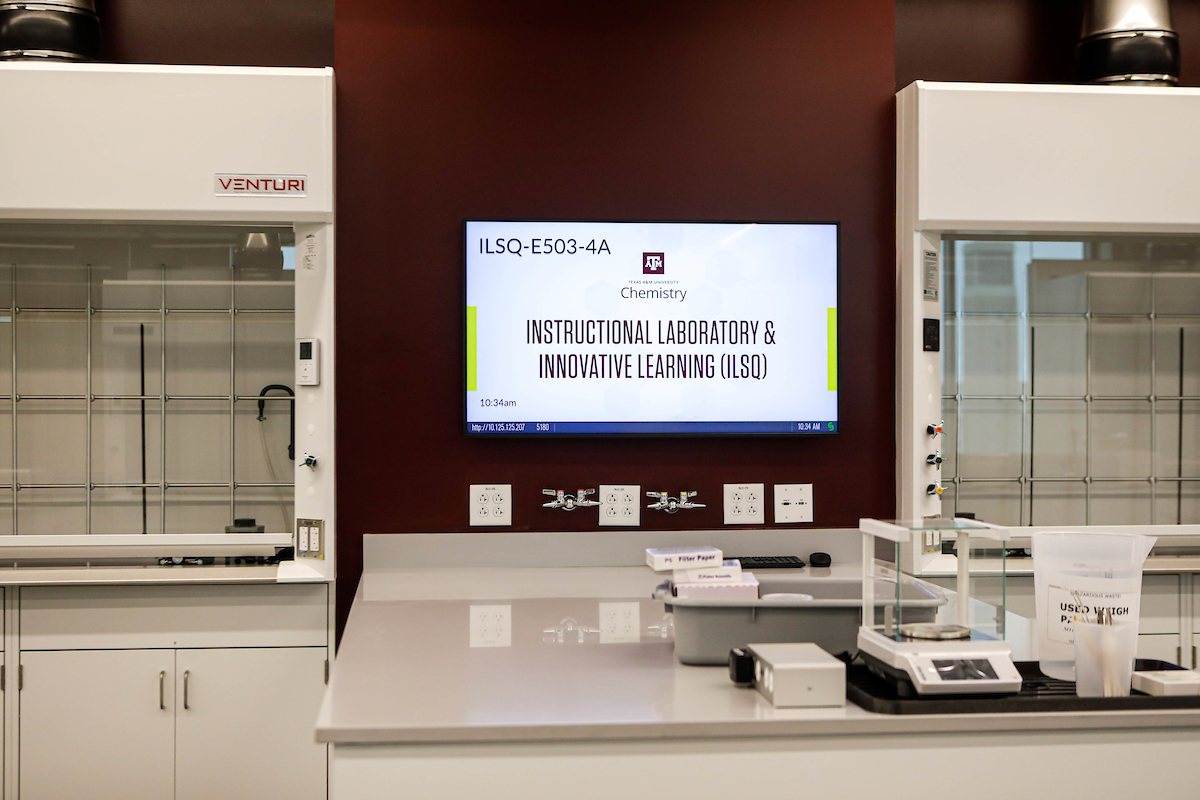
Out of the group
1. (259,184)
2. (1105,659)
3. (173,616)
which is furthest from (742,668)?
(259,184)

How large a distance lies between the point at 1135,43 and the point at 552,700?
8.91ft

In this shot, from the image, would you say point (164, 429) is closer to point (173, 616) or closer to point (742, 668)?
point (173, 616)

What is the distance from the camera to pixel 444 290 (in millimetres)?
3139

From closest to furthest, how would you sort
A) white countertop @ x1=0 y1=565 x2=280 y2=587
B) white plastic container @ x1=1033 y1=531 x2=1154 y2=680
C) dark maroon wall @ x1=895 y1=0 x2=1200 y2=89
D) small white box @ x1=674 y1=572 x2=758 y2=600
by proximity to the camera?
white plastic container @ x1=1033 y1=531 x2=1154 y2=680
small white box @ x1=674 y1=572 x2=758 y2=600
white countertop @ x1=0 y1=565 x2=280 y2=587
dark maroon wall @ x1=895 y1=0 x2=1200 y2=89

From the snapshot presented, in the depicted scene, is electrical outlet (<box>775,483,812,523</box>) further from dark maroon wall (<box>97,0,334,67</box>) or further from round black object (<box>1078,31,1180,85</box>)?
dark maroon wall (<box>97,0,334,67</box>)

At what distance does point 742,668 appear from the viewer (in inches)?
67.8

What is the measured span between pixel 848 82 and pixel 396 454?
1797mm

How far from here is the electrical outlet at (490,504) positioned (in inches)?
124

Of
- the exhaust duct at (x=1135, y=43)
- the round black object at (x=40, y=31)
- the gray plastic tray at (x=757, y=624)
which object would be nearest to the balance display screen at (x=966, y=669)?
the gray plastic tray at (x=757, y=624)

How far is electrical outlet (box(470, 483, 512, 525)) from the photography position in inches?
124

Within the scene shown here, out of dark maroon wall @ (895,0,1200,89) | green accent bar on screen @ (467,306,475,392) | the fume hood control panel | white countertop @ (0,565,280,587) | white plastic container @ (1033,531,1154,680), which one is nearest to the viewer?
white plastic container @ (1033,531,1154,680)

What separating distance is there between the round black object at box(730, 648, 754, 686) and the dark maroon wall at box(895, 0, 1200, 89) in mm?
2226

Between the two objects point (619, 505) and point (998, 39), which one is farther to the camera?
point (998, 39)

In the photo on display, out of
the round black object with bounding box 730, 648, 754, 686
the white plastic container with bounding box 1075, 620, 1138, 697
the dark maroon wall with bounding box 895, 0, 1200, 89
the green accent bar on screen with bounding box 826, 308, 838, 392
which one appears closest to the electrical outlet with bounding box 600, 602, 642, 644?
the round black object with bounding box 730, 648, 754, 686
